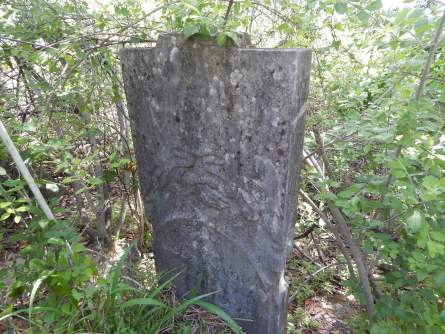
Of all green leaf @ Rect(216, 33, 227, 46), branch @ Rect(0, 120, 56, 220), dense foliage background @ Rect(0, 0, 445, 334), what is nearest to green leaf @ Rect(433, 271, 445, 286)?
dense foliage background @ Rect(0, 0, 445, 334)

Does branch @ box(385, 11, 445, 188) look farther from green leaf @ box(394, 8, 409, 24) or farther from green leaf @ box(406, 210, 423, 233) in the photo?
green leaf @ box(406, 210, 423, 233)

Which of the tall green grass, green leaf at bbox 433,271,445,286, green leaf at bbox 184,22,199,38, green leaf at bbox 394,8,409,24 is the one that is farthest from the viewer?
the tall green grass

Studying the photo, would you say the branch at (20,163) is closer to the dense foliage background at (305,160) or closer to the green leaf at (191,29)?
the dense foliage background at (305,160)

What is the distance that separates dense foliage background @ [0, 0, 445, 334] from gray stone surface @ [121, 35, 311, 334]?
149mm

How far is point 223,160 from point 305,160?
477 millimetres

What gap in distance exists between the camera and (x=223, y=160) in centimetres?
161

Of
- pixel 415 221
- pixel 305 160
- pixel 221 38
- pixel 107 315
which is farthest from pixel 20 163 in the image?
pixel 415 221

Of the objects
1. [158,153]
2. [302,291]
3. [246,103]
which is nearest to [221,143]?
[246,103]

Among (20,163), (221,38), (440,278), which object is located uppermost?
(221,38)

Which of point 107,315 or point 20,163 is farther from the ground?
point 20,163

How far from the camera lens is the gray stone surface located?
141 centimetres

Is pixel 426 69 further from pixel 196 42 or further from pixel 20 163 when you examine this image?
pixel 20 163

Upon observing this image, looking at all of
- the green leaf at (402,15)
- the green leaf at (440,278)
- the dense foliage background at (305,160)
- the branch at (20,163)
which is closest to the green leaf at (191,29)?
the dense foliage background at (305,160)

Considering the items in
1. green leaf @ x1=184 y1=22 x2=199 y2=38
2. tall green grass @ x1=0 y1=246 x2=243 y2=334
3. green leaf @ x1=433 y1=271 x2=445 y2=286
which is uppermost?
green leaf @ x1=184 y1=22 x2=199 y2=38
